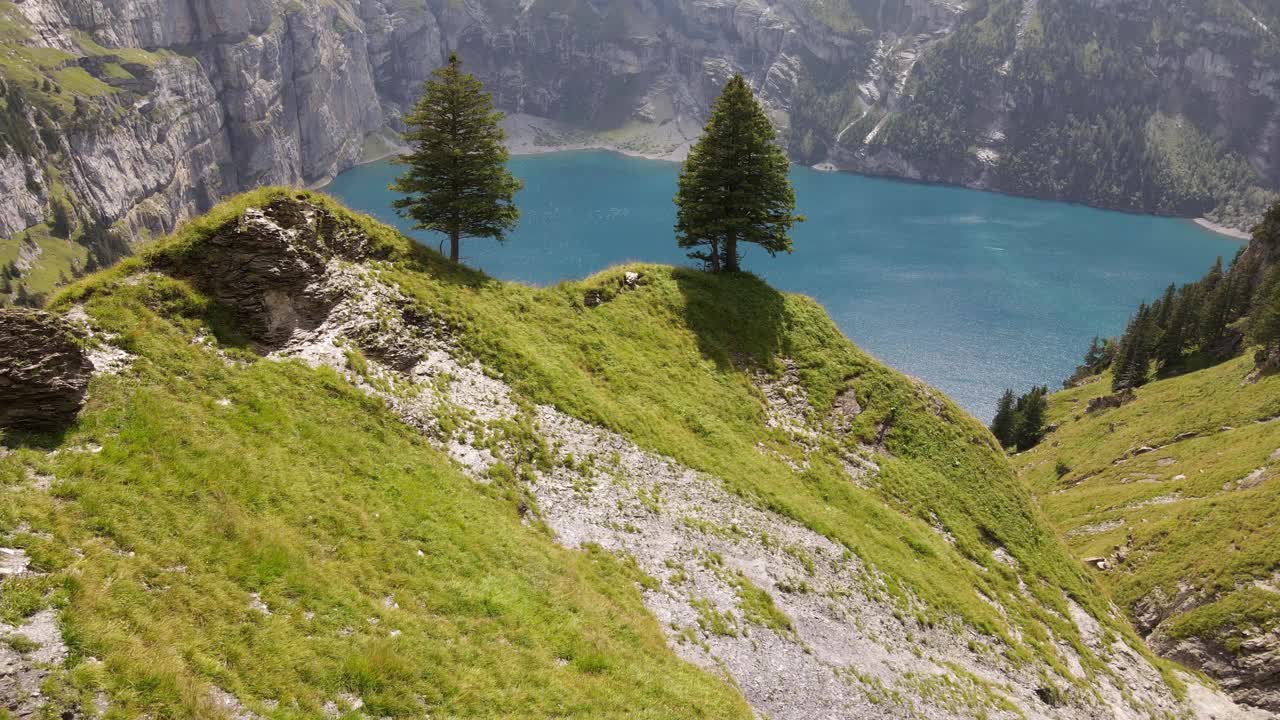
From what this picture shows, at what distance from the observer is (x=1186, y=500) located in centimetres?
5006

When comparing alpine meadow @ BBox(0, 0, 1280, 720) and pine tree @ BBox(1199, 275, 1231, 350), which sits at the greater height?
alpine meadow @ BBox(0, 0, 1280, 720)

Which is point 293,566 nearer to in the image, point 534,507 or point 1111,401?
point 534,507

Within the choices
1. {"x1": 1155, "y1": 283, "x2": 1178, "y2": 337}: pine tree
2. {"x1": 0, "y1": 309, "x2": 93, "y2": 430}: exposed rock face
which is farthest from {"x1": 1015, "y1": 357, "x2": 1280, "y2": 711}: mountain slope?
{"x1": 0, "y1": 309, "x2": 93, "y2": 430}: exposed rock face

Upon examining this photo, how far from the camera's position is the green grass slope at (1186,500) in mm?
39156

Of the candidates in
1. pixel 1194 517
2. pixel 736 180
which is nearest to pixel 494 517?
pixel 736 180

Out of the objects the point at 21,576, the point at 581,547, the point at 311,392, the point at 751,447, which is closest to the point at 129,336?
the point at 311,392

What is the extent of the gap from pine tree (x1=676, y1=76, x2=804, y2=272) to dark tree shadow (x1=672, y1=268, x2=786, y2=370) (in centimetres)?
226

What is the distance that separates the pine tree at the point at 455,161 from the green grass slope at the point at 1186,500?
1933 inches

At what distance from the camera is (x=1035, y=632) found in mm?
31234

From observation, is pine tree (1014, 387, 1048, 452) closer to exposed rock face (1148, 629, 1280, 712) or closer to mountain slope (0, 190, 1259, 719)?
exposed rock face (1148, 629, 1280, 712)

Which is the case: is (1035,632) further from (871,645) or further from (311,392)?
(311,392)

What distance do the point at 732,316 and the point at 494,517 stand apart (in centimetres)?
2657

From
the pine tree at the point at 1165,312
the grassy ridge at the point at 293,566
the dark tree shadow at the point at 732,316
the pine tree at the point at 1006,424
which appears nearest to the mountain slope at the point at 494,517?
the grassy ridge at the point at 293,566

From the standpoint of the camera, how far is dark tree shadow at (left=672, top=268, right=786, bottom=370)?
41688 millimetres
